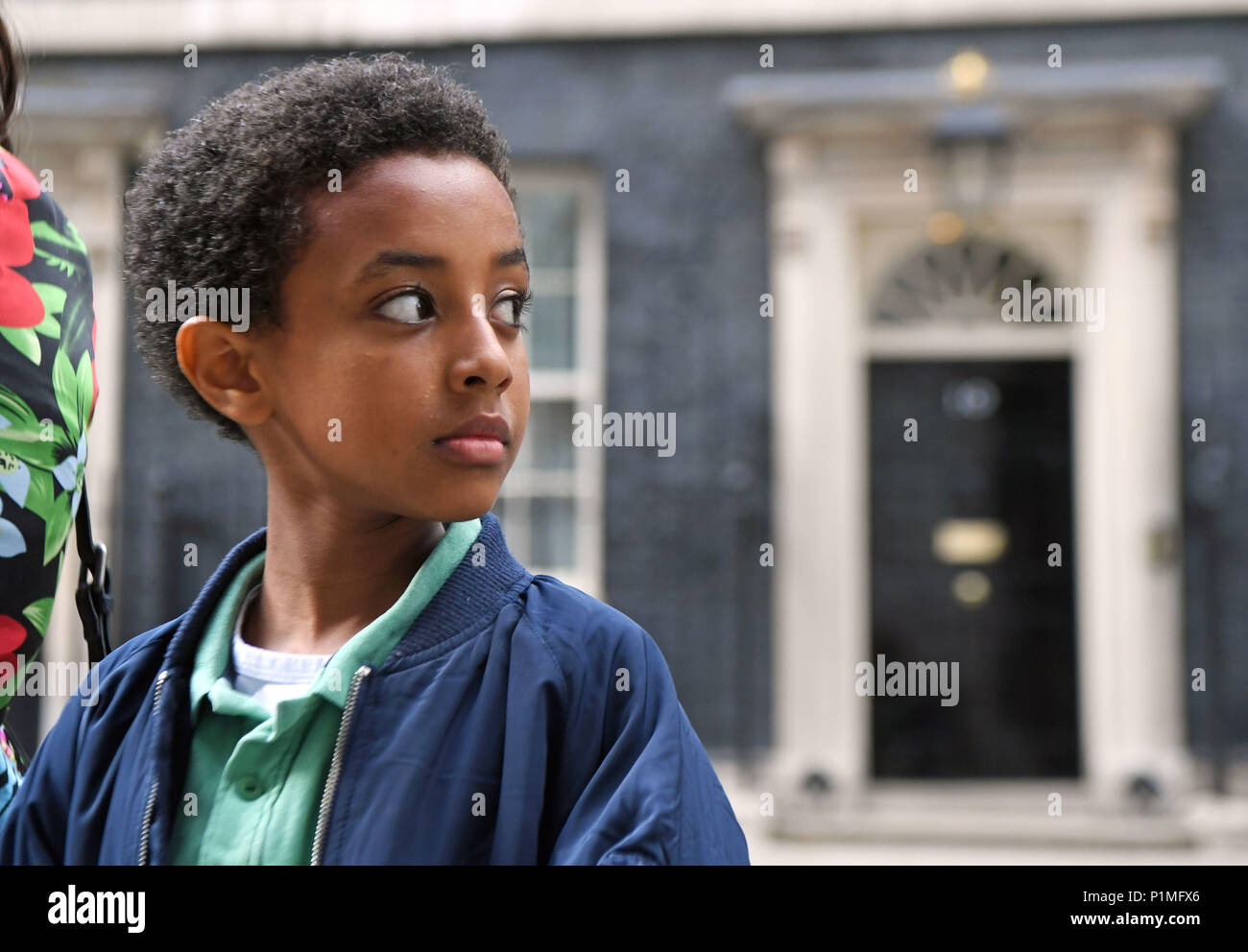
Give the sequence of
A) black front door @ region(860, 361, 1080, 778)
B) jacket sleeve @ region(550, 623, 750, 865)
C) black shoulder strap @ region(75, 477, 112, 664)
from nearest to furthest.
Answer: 1. jacket sleeve @ region(550, 623, 750, 865)
2. black shoulder strap @ region(75, 477, 112, 664)
3. black front door @ region(860, 361, 1080, 778)

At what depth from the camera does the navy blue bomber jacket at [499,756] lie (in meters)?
0.85

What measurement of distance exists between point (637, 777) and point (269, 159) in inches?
19.6

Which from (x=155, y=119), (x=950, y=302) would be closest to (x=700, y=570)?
(x=950, y=302)

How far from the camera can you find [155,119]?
6914mm

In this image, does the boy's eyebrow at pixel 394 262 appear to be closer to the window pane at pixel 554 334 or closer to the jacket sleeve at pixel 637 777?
the jacket sleeve at pixel 637 777

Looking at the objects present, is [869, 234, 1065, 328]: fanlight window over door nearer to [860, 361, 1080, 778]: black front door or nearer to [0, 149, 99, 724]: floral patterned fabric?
[860, 361, 1080, 778]: black front door

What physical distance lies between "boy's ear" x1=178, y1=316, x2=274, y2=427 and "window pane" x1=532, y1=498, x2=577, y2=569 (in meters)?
5.96

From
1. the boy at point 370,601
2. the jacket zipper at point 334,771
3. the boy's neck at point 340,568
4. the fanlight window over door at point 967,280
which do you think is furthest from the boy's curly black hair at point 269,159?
the fanlight window over door at point 967,280

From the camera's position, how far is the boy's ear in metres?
0.98

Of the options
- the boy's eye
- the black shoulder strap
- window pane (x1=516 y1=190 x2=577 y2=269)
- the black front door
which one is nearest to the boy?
the boy's eye

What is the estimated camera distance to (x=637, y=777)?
2.79 feet

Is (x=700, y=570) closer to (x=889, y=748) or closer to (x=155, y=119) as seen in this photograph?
(x=889, y=748)

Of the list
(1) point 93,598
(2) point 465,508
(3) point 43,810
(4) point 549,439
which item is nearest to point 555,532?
(4) point 549,439
